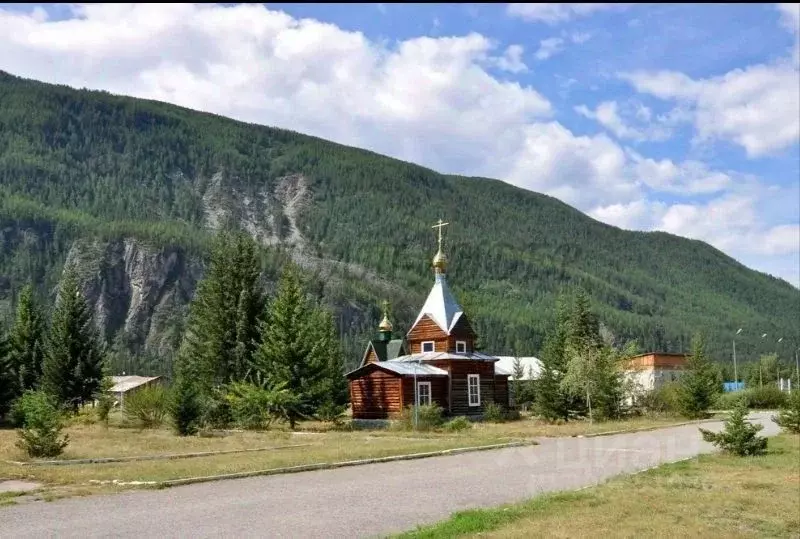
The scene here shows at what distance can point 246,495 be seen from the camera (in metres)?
13.7

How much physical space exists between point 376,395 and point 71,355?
17.3 metres

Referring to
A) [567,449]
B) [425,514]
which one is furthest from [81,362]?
[425,514]

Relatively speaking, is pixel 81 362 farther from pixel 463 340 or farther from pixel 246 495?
pixel 246 495

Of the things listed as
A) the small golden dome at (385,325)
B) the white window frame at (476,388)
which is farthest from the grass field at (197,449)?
the small golden dome at (385,325)

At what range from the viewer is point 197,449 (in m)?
22.6

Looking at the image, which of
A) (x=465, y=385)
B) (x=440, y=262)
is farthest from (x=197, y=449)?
(x=440, y=262)

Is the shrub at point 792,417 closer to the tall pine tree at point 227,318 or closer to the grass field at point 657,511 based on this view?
the grass field at point 657,511

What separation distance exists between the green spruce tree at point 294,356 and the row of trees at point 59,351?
12.2m

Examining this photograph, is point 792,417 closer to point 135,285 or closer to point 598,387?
point 598,387

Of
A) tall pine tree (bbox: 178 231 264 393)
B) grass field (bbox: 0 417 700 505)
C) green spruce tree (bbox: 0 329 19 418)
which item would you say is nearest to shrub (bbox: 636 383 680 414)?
grass field (bbox: 0 417 700 505)

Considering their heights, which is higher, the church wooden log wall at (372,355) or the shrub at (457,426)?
the church wooden log wall at (372,355)

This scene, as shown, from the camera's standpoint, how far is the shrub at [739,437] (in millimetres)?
20500

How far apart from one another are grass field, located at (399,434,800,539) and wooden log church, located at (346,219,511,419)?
23.6 metres

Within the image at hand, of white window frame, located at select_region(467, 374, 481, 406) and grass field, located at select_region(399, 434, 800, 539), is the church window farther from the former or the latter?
grass field, located at select_region(399, 434, 800, 539)
